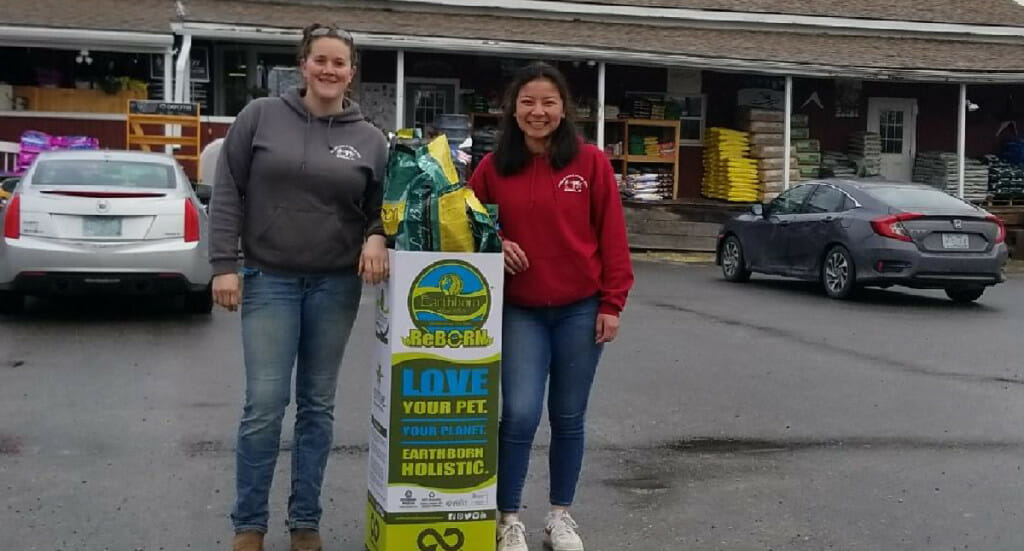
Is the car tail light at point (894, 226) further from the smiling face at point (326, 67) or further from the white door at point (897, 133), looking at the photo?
the white door at point (897, 133)

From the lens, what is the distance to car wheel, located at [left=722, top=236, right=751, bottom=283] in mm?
17547

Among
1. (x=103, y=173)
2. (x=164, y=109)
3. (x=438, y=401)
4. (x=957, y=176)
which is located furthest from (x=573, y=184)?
(x=957, y=176)

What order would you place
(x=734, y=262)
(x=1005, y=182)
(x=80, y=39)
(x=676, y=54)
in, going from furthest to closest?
(x=1005, y=182), (x=676, y=54), (x=80, y=39), (x=734, y=262)

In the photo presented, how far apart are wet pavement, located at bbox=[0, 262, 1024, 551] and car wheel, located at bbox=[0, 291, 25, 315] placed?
0.28m

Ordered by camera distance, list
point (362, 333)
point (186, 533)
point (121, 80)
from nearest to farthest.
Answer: point (186, 533) → point (362, 333) → point (121, 80)

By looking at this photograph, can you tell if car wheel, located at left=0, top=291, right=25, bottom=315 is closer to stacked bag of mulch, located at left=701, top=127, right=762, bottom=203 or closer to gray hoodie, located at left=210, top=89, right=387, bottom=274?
gray hoodie, located at left=210, top=89, right=387, bottom=274

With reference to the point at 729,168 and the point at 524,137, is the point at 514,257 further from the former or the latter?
the point at 729,168

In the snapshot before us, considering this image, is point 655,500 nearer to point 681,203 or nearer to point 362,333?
point 362,333

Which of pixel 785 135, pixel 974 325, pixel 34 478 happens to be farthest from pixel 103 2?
pixel 34 478

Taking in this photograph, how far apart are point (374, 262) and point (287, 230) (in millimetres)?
361

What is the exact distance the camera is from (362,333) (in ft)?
37.2

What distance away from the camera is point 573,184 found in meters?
4.82

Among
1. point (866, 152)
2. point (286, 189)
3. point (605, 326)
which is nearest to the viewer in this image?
point (286, 189)

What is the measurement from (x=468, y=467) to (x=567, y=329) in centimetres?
64
